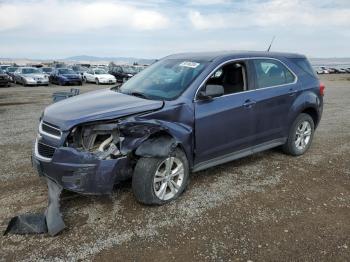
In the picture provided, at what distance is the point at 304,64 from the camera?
649cm

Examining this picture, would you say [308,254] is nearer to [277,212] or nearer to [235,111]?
[277,212]

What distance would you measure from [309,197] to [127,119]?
8.49 feet

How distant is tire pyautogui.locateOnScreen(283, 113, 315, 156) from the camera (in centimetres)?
623

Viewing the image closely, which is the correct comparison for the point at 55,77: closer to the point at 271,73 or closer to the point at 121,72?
the point at 121,72

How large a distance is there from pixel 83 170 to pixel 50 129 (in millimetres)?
721

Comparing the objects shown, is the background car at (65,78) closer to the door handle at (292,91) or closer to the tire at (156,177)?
the door handle at (292,91)

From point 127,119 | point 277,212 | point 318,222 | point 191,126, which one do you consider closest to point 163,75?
point 191,126

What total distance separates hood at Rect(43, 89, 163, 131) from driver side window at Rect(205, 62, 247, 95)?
1261 mm

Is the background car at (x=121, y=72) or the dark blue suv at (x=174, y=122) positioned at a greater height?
the dark blue suv at (x=174, y=122)

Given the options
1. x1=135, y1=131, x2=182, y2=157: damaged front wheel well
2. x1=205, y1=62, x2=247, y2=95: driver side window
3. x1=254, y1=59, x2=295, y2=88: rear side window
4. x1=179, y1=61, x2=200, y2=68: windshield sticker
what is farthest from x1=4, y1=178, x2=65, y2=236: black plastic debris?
x1=254, y1=59, x2=295, y2=88: rear side window

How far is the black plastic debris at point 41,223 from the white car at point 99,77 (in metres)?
28.3

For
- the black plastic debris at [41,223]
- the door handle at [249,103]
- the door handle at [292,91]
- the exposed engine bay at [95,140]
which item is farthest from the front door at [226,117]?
the black plastic debris at [41,223]

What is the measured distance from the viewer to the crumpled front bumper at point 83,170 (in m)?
A: 3.87

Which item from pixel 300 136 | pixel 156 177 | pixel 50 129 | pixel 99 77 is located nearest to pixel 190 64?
pixel 156 177
